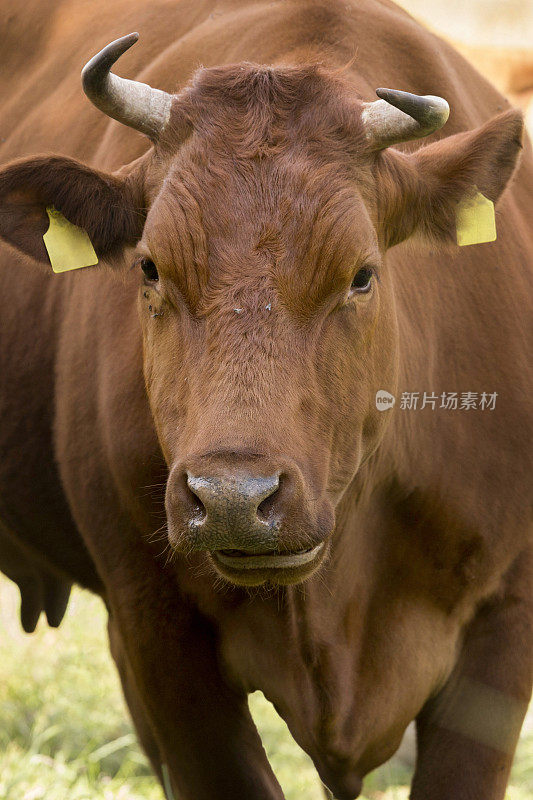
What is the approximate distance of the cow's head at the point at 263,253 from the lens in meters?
2.70

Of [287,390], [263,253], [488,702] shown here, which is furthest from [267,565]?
[488,702]

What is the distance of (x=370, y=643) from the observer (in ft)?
12.8

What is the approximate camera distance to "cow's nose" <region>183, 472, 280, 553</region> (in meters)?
2.55

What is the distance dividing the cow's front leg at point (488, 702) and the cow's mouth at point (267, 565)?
1.26 metres

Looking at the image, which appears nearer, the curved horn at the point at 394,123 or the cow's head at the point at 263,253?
the cow's head at the point at 263,253

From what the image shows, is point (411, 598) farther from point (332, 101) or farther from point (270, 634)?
point (332, 101)

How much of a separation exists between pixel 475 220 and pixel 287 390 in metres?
1.01

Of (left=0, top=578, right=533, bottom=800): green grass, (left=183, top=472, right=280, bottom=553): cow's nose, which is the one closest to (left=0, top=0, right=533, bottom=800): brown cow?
(left=183, top=472, right=280, bottom=553): cow's nose

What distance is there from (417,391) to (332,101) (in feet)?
3.23

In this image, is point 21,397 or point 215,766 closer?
point 215,766

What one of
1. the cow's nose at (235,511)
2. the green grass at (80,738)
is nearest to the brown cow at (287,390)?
the cow's nose at (235,511)

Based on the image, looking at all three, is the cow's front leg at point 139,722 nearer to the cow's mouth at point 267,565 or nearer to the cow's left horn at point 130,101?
the cow's mouth at point 267,565

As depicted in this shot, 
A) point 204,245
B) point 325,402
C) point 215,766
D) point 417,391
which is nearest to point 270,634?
point 215,766

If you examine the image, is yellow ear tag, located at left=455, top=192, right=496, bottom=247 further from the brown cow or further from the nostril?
the nostril
